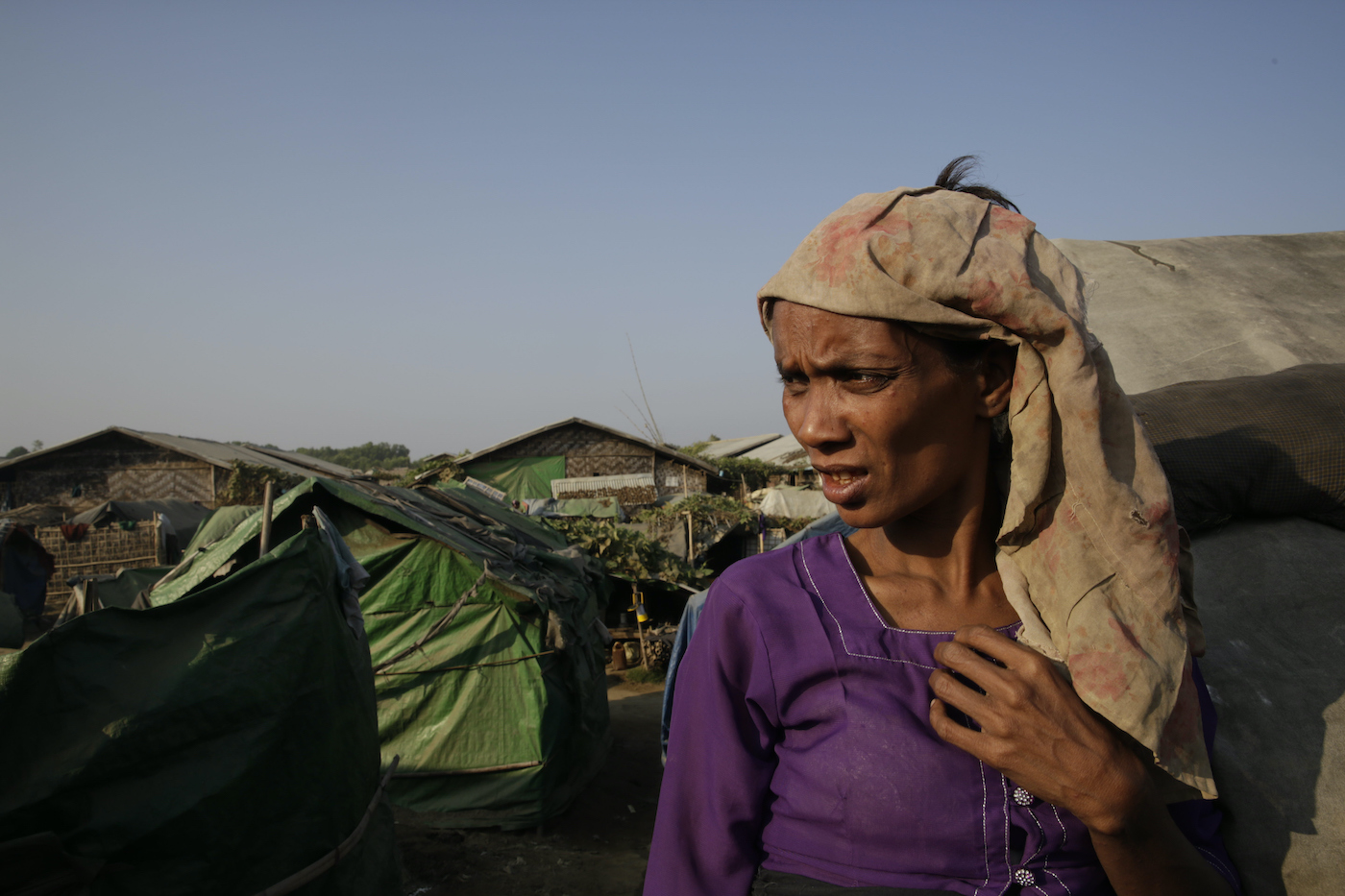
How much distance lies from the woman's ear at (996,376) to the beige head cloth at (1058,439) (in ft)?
0.13

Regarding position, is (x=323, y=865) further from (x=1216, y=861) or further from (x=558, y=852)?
(x=558, y=852)

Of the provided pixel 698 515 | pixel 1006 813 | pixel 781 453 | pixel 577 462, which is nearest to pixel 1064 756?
pixel 1006 813

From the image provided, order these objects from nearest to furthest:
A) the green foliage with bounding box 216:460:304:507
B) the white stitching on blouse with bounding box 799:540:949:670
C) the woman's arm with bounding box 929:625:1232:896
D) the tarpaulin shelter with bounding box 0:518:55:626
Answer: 1. the woman's arm with bounding box 929:625:1232:896
2. the white stitching on blouse with bounding box 799:540:949:670
3. the tarpaulin shelter with bounding box 0:518:55:626
4. the green foliage with bounding box 216:460:304:507

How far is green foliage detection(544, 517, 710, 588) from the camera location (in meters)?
12.8

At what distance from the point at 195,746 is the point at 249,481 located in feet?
61.2

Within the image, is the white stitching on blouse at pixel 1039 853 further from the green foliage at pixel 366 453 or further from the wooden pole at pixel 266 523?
the green foliage at pixel 366 453

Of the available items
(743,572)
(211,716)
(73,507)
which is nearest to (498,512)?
(211,716)

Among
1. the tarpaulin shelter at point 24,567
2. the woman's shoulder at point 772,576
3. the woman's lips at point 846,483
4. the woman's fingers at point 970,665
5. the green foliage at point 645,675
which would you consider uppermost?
the woman's lips at point 846,483

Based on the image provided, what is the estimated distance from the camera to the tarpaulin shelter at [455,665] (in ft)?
19.7

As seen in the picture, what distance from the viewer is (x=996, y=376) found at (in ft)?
4.07

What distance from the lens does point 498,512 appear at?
8.81m

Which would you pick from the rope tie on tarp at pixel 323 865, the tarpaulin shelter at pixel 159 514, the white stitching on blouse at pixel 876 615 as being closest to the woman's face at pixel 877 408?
the white stitching on blouse at pixel 876 615

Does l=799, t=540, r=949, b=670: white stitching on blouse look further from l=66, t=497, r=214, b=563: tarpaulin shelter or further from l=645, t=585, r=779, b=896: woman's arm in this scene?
l=66, t=497, r=214, b=563: tarpaulin shelter

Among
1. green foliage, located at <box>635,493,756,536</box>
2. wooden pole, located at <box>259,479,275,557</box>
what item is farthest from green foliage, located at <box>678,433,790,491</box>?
wooden pole, located at <box>259,479,275,557</box>
